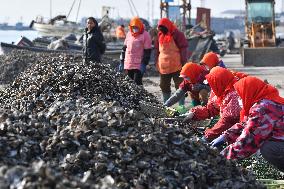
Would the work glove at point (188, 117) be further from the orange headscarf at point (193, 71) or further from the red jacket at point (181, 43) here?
the red jacket at point (181, 43)

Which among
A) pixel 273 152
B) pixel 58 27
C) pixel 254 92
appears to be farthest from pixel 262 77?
pixel 58 27

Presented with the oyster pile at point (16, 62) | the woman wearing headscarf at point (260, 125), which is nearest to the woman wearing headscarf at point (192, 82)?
the woman wearing headscarf at point (260, 125)

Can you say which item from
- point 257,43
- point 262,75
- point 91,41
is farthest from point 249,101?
point 257,43

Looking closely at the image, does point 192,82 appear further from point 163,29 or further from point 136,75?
point 136,75

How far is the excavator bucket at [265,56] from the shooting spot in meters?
24.1

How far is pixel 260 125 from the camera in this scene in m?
5.77

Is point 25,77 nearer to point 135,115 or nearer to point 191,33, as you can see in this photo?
point 135,115

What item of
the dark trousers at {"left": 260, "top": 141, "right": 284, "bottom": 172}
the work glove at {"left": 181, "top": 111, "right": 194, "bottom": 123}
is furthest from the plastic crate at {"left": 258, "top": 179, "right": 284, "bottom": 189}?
the work glove at {"left": 181, "top": 111, "right": 194, "bottom": 123}

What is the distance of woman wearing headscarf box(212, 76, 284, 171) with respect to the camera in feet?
18.9

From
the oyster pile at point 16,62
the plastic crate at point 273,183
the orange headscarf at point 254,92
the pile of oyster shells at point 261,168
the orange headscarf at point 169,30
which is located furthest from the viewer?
the oyster pile at point 16,62

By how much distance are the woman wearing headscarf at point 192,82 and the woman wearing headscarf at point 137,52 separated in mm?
2535

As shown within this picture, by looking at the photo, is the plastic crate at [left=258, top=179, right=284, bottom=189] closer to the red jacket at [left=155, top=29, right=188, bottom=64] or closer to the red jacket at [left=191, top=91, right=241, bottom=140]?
the red jacket at [left=191, top=91, right=241, bottom=140]

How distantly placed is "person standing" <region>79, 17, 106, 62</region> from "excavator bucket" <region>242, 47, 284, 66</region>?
→ 12453 mm

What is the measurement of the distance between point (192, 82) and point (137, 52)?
275 centimetres
